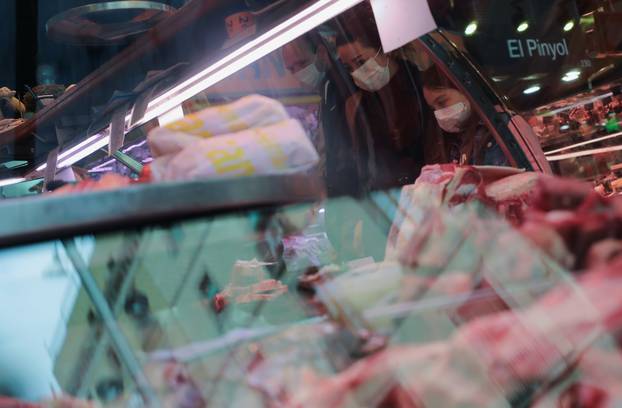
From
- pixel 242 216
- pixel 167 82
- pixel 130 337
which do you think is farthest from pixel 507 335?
pixel 167 82

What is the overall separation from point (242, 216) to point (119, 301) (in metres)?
0.22

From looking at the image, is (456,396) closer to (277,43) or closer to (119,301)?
(119,301)

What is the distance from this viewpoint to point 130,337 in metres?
0.90

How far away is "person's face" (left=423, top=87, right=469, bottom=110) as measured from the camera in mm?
2625

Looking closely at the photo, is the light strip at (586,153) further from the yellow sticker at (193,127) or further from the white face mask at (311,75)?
the yellow sticker at (193,127)

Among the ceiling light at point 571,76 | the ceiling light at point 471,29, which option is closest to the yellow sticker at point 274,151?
the ceiling light at point 471,29

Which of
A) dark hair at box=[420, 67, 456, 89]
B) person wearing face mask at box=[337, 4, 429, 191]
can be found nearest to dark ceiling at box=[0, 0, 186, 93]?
person wearing face mask at box=[337, 4, 429, 191]

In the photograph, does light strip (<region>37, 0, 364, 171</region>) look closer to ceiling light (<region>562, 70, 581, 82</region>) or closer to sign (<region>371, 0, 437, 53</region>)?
sign (<region>371, 0, 437, 53</region>)

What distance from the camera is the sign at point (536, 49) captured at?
11.8 ft

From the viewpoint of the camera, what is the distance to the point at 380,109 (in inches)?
122

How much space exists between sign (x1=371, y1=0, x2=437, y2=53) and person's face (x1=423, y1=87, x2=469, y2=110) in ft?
2.59

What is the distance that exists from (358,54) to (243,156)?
214 centimetres

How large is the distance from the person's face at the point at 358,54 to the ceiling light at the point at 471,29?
0.56 metres

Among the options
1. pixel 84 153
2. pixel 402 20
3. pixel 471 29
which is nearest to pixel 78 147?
pixel 84 153
